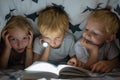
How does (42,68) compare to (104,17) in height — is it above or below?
below

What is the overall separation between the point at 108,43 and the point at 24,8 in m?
0.40

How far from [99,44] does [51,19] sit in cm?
24

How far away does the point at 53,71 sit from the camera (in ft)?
3.81

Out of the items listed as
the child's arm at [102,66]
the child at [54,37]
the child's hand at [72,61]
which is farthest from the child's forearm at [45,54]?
the child's arm at [102,66]

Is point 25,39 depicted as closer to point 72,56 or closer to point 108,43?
point 72,56

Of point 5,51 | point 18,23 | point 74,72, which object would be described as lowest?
point 74,72

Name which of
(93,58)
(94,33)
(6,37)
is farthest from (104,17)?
(6,37)

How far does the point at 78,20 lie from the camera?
1.21 m

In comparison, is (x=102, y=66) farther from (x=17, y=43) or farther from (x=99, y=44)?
(x=17, y=43)

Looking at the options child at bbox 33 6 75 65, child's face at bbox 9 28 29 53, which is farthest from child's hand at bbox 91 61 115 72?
child's face at bbox 9 28 29 53

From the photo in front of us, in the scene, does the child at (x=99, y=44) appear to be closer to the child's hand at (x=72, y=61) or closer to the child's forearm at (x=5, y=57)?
the child's hand at (x=72, y=61)

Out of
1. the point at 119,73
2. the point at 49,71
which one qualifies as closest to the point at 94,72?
the point at 119,73

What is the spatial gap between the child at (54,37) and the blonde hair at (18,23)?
0.20 feet

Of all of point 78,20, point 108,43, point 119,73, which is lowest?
point 119,73
